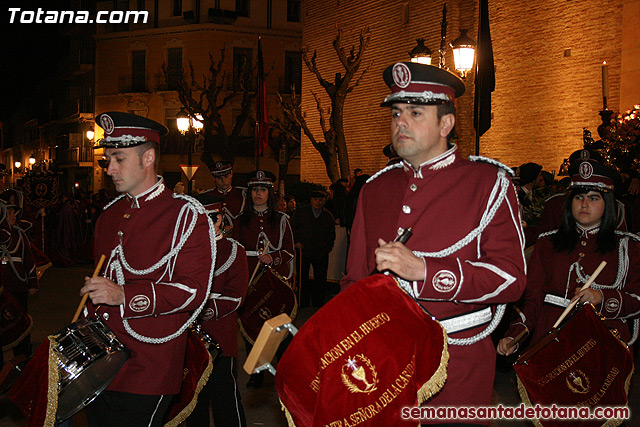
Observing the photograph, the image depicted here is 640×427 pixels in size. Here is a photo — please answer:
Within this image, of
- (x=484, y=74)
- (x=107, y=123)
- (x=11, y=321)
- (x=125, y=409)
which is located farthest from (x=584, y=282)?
(x=11, y=321)

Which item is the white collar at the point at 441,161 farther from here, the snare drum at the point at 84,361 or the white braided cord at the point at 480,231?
the snare drum at the point at 84,361

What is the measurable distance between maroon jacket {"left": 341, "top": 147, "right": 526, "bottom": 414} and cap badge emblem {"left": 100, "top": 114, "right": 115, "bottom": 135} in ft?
5.42

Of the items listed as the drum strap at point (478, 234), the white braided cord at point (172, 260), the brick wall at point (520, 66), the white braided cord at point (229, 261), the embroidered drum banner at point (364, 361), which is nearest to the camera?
the embroidered drum banner at point (364, 361)

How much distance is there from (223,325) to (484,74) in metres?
5.42

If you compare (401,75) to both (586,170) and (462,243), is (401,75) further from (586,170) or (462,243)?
(586,170)

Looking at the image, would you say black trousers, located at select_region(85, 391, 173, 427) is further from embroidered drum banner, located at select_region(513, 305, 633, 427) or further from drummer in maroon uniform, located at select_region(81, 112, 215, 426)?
embroidered drum banner, located at select_region(513, 305, 633, 427)

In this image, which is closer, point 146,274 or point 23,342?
point 146,274

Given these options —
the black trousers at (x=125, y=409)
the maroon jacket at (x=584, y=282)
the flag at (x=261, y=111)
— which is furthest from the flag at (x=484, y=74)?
the flag at (x=261, y=111)

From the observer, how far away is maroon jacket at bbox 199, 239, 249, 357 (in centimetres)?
554

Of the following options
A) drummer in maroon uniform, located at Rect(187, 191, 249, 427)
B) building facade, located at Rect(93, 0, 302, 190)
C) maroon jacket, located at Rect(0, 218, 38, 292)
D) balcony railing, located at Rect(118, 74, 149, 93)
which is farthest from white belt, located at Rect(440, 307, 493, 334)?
balcony railing, located at Rect(118, 74, 149, 93)

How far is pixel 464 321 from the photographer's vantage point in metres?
3.24

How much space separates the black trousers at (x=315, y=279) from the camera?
43.2 feet

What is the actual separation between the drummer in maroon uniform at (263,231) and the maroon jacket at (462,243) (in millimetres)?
5250

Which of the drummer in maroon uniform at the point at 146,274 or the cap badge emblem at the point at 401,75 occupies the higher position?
the cap badge emblem at the point at 401,75
